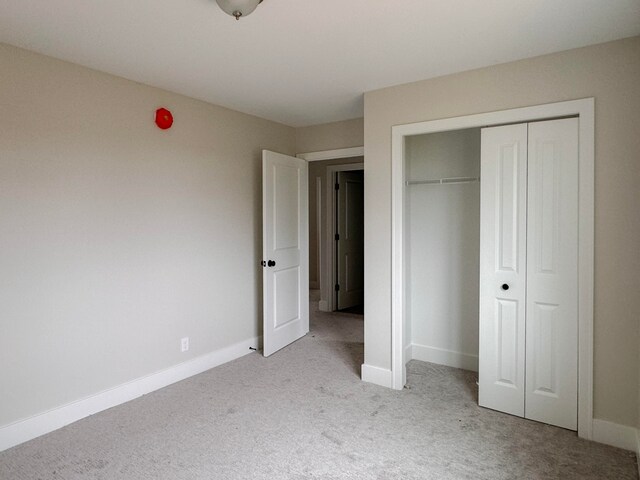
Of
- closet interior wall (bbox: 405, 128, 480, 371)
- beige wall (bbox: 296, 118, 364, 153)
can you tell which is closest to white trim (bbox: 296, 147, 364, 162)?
beige wall (bbox: 296, 118, 364, 153)

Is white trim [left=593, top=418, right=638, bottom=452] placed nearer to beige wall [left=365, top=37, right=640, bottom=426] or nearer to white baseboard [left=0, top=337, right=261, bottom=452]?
beige wall [left=365, top=37, right=640, bottom=426]

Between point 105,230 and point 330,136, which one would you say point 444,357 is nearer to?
point 330,136

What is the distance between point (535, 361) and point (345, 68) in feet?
7.85

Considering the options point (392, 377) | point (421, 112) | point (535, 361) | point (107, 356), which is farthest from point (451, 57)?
point (107, 356)

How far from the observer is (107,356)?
112 inches

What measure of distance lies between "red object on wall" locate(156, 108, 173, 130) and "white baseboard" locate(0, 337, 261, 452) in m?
2.02

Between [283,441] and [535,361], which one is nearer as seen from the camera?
[283,441]

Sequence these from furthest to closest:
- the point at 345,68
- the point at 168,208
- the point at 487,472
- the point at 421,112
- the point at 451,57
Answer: the point at 168,208 < the point at 421,112 < the point at 345,68 < the point at 451,57 < the point at 487,472

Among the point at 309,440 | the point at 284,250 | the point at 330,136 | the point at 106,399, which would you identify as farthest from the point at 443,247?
the point at 106,399

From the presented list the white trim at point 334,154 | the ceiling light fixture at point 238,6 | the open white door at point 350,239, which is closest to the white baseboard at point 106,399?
the white trim at point 334,154

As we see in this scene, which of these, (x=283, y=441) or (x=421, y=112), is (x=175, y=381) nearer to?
(x=283, y=441)

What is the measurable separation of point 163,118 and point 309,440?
8.58 ft

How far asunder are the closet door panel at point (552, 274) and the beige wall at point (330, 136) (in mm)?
1877

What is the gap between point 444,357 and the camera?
3.67 m
